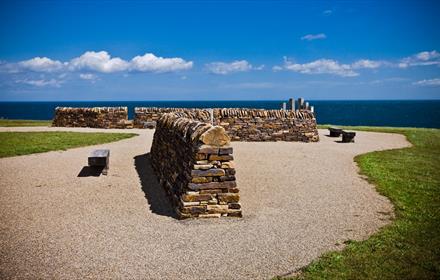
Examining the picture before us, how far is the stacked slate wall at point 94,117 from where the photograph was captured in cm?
2347

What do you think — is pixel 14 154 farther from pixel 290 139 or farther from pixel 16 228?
pixel 290 139

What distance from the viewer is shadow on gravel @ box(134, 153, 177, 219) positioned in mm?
8047

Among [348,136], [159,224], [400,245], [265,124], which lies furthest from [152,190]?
[348,136]

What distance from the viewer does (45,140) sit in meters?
17.0

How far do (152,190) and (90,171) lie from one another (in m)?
2.87

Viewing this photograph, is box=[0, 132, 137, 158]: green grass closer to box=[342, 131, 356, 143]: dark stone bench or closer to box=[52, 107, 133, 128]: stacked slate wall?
box=[52, 107, 133, 128]: stacked slate wall

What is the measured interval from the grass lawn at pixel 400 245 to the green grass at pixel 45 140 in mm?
11942

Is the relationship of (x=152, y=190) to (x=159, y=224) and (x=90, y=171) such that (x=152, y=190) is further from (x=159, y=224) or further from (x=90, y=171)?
(x=90, y=171)

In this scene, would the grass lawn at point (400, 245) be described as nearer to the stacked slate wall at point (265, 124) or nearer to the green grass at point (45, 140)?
the stacked slate wall at point (265, 124)

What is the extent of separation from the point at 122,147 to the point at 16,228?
8.90 m

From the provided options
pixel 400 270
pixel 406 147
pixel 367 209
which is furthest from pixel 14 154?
pixel 406 147

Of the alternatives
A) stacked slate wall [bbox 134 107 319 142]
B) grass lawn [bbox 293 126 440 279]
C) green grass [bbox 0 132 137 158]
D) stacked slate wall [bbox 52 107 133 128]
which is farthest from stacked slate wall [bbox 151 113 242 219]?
stacked slate wall [bbox 52 107 133 128]

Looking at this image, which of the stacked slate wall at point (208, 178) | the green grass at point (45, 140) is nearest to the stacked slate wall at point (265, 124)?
the green grass at point (45, 140)

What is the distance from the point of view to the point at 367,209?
321 inches
